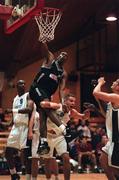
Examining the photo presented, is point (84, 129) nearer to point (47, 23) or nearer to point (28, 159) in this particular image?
point (47, 23)

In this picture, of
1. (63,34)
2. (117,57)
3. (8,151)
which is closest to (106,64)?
(117,57)

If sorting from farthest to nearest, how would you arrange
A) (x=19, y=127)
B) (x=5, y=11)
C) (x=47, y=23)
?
(x=47, y=23) → (x=19, y=127) → (x=5, y=11)

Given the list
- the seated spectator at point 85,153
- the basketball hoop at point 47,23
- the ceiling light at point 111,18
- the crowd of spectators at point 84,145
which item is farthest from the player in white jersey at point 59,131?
the ceiling light at point 111,18

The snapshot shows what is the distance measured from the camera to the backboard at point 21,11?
8594 millimetres

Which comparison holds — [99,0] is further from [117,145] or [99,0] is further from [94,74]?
[117,145]

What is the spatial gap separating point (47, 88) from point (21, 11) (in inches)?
75.1

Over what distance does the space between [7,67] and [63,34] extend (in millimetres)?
2658

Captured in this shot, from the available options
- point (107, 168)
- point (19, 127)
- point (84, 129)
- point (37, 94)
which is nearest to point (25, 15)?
point (37, 94)

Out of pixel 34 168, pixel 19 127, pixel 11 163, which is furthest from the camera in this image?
pixel 19 127

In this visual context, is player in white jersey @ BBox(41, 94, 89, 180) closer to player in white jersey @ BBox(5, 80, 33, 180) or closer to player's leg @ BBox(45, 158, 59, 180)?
player's leg @ BBox(45, 158, 59, 180)

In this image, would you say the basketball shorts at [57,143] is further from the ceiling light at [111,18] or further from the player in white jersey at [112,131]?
the ceiling light at [111,18]

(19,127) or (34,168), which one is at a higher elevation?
(19,127)

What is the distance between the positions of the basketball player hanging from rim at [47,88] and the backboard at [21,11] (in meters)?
0.73

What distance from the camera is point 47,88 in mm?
8219
